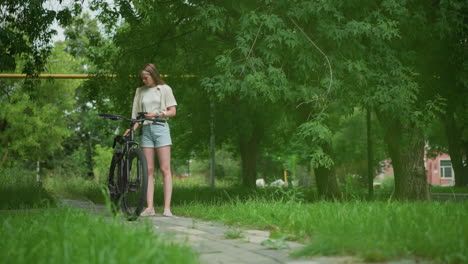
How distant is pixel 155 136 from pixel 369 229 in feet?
11.8

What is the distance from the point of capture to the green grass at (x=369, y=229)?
3771 mm

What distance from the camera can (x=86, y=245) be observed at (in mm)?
3609

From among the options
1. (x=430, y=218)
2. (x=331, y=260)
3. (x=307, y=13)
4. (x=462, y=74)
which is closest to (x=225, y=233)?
(x=331, y=260)

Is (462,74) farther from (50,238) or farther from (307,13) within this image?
(50,238)

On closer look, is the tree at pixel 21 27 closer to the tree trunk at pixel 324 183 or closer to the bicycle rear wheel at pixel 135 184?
the bicycle rear wheel at pixel 135 184

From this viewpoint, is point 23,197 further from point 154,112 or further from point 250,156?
point 250,156

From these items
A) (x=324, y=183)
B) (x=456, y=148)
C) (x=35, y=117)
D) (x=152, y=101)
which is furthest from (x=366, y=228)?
(x=35, y=117)

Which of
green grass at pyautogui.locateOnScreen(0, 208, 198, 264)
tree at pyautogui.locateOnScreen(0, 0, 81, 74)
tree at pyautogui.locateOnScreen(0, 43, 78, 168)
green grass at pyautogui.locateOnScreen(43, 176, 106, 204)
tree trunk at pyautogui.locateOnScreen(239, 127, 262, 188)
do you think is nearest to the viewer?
green grass at pyautogui.locateOnScreen(0, 208, 198, 264)

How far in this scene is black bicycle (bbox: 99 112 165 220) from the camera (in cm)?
655

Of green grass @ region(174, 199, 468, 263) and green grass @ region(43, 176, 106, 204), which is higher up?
green grass @ region(174, 199, 468, 263)

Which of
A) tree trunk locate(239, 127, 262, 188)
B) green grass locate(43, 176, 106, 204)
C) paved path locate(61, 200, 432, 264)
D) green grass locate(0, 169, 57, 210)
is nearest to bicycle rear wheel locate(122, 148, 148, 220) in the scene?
paved path locate(61, 200, 432, 264)

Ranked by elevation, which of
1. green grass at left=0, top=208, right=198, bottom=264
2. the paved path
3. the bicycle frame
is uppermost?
the bicycle frame

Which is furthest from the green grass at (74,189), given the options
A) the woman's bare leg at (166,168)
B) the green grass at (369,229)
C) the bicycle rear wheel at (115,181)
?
the green grass at (369,229)

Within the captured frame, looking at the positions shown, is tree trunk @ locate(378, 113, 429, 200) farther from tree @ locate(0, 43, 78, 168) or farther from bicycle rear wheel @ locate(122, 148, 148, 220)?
tree @ locate(0, 43, 78, 168)
